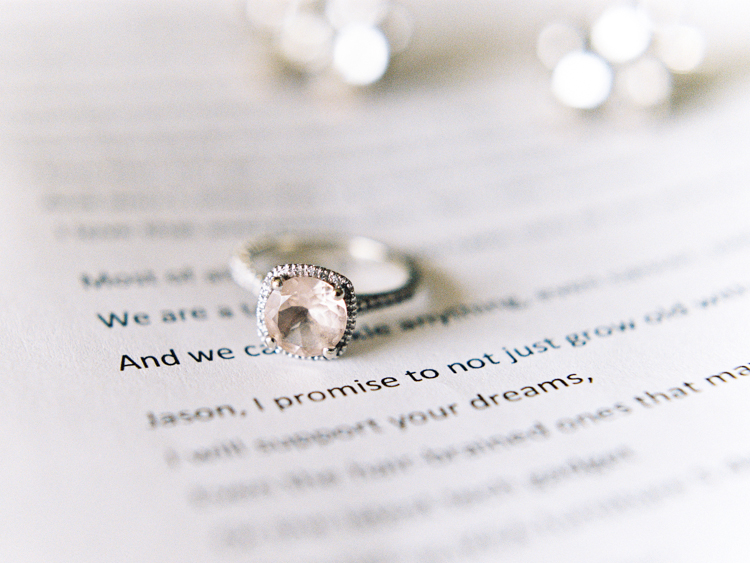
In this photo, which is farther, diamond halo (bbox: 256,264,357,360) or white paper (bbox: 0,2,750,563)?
diamond halo (bbox: 256,264,357,360)

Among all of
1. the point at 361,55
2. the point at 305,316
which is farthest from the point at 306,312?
the point at 361,55

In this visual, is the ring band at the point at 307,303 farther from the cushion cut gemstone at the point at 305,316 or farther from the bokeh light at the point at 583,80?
the bokeh light at the point at 583,80

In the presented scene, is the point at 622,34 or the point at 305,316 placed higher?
the point at 622,34

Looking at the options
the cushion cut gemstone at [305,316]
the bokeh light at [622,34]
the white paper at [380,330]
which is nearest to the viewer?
the white paper at [380,330]

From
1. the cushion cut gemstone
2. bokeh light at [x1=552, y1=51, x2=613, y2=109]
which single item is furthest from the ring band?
bokeh light at [x1=552, y1=51, x2=613, y2=109]

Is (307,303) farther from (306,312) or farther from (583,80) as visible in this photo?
(583,80)

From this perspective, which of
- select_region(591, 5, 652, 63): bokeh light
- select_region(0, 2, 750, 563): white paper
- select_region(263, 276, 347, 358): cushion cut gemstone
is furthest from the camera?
select_region(591, 5, 652, 63): bokeh light

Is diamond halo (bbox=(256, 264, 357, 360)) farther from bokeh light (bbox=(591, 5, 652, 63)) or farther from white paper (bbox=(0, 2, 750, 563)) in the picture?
bokeh light (bbox=(591, 5, 652, 63))

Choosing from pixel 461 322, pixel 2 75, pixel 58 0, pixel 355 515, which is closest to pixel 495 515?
pixel 355 515

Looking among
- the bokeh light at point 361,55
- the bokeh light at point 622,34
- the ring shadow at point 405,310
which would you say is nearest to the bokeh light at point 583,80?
the bokeh light at point 622,34
